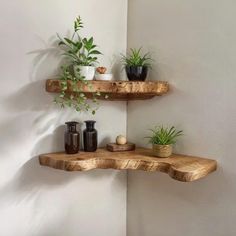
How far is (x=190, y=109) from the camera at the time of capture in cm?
137

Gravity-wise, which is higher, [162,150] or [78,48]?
[78,48]

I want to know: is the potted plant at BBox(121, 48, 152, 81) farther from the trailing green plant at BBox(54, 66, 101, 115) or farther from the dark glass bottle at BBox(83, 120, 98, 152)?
the dark glass bottle at BBox(83, 120, 98, 152)

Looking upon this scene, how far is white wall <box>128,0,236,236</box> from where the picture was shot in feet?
4.07

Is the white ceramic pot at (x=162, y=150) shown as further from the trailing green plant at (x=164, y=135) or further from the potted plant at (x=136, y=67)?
the potted plant at (x=136, y=67)

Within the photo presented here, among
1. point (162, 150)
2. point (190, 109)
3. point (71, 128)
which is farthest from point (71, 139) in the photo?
point (190, 109)

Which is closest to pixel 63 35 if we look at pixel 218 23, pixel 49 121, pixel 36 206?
pixel 49 121

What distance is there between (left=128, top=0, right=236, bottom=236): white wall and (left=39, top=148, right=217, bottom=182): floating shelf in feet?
0.33

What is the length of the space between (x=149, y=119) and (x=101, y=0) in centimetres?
67

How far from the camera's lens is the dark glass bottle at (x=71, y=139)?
4.40 feet

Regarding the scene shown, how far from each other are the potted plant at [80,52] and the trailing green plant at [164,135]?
418 mm

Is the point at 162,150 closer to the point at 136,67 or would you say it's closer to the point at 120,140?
the point at 120,140

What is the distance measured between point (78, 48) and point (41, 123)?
0.39m

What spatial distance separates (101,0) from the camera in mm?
1510

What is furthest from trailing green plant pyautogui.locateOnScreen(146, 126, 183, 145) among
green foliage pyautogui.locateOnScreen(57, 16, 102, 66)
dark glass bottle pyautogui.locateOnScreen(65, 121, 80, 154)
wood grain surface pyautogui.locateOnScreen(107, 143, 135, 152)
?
green foliage pyautogui.locateOnScreen(57, 16, 102, 66)
